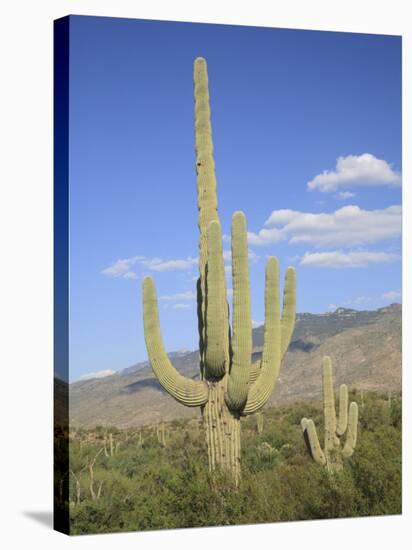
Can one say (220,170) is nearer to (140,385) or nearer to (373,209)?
(373,209)

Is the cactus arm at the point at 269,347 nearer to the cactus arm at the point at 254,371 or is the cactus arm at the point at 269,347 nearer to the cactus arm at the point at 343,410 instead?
the cactus arm at the point at 254,371

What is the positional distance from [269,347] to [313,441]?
1.91 meters

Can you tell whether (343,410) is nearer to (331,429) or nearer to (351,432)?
(331,429)

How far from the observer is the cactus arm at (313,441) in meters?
17.7

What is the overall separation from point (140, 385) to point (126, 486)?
4387mm

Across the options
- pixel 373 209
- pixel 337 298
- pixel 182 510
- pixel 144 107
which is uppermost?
pixel 144 107

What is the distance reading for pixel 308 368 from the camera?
20422mm

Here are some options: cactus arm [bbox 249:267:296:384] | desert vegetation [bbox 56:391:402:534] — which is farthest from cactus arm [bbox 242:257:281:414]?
desert vegetation [bbox 56:391:402:534]

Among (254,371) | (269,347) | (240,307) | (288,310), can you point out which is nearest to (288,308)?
(288,310)

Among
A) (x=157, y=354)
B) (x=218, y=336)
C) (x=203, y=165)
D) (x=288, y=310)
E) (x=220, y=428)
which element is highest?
(x=203, y=165)

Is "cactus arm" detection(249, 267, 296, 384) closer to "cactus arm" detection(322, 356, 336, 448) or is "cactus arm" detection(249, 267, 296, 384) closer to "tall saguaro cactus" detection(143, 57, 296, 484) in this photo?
"tall saguaro cactus" detection(143, 57, 296, 484)

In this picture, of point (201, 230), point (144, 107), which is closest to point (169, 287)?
point (201, 230)

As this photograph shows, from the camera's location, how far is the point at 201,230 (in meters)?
16.8

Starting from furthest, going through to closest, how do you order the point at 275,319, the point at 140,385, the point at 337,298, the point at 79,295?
the point at 140,385
the point at 337,298
the point at 275,319
the point at 79,295
